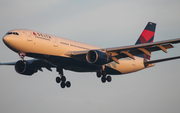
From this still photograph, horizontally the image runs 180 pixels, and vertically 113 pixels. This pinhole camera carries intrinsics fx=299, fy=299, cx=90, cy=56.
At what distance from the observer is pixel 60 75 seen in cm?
3912

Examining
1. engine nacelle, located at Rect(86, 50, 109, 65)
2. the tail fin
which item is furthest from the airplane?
the tail fin

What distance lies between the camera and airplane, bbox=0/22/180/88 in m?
31.2

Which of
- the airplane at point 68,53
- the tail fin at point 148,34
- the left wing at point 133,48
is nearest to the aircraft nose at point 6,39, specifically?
the airplane at point 68,53

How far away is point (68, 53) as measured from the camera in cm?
3394

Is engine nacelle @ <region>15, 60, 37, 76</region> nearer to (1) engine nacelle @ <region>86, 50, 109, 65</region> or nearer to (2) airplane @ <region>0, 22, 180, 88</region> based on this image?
(2) airplane @ <region>0, 22, 180, 88</region>

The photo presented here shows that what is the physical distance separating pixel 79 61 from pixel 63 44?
2.79 metres

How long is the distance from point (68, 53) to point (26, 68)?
7.59m

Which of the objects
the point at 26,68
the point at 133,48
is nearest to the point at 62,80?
the point at 26,68

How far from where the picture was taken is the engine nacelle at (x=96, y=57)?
3303 centimetres

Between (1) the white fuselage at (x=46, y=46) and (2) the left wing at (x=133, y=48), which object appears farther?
(2) the left wing at (x=133, y=48)

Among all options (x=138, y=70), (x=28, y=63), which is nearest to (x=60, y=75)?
(x=28, y=63)

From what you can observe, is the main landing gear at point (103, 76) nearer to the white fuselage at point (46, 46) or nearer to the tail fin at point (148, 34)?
the white fuselage at point (46, 46)

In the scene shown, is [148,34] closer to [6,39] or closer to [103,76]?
[103,76]

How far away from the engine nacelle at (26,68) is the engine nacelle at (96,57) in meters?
9.16
